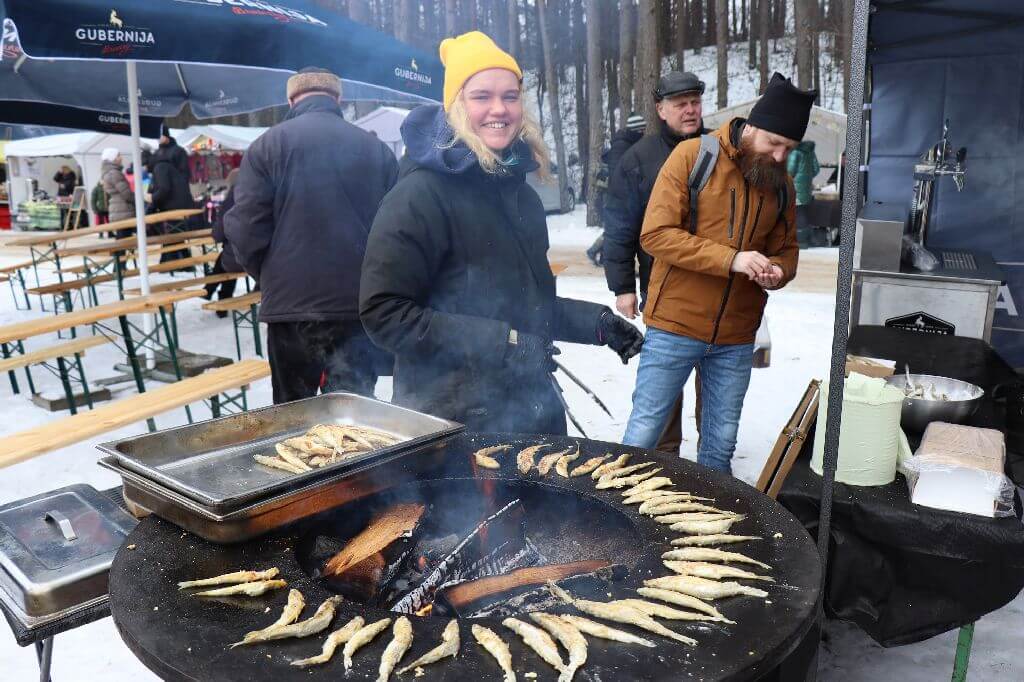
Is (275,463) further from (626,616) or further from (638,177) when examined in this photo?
(638,177)

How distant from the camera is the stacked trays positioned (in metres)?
1.71

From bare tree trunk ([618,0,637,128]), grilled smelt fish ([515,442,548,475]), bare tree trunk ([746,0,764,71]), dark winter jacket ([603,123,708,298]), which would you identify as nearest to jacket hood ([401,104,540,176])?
grilled smelt fish ([515,442,548,475])

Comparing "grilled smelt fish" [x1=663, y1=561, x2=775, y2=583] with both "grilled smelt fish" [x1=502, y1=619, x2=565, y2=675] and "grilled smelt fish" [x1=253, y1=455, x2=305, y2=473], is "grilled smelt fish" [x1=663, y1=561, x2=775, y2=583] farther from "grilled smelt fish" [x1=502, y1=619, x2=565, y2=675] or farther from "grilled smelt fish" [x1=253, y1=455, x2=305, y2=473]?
"grilled smelt fish" [x1=253, y1=455, x2=305, y2=473]

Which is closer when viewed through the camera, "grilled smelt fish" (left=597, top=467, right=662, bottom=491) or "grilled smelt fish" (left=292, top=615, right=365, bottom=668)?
"grilled smelt fish" (left=292, top=615, right=365, bottom=668)

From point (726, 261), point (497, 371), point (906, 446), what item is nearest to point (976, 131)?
point (726, 261)

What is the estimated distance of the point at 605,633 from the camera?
55.6 inches

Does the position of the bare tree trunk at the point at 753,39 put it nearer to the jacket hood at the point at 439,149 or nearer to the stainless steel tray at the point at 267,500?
the jacket hood at the point at 439,149

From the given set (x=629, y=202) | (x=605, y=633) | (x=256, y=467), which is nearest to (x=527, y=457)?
(x=256, y=467)

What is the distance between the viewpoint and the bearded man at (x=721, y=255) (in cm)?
314

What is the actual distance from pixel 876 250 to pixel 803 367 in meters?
1.85

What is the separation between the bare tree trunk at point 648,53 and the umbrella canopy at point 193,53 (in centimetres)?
616

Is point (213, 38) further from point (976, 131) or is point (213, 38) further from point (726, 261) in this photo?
point (976, 131)

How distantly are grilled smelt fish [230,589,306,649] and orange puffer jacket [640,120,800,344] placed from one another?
223 cm

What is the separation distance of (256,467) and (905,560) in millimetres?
1916
